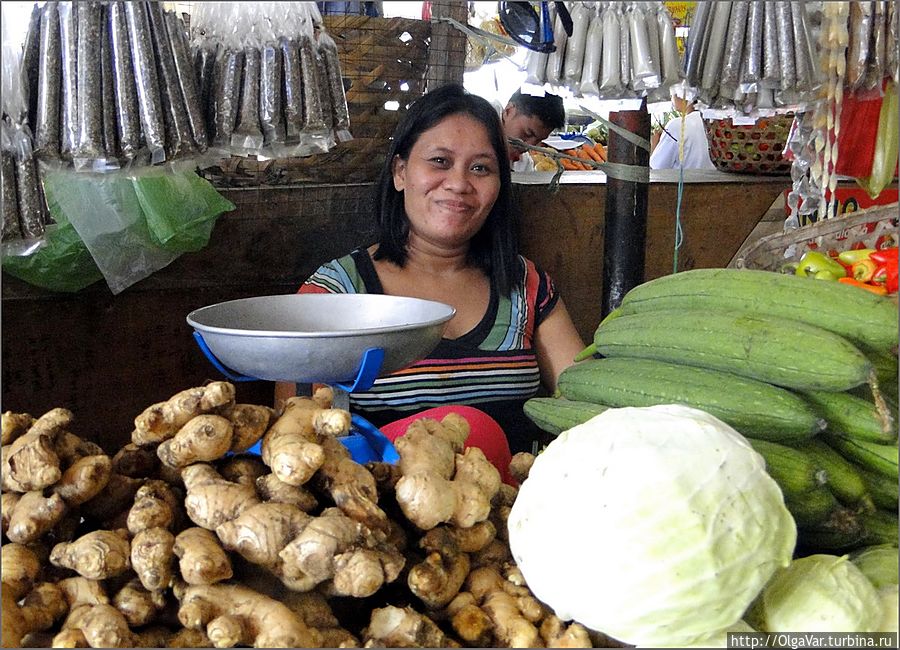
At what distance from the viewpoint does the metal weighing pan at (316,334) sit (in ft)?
3.99

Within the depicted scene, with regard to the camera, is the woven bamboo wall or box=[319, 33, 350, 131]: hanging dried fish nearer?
box=[319, 33, 350, 131]: hanging dried fish

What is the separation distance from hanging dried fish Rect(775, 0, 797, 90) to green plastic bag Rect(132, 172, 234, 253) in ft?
5.08

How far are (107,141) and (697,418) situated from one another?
3.41 feet

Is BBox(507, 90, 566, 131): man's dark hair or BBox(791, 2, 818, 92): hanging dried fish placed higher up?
BBox(791, 2, 818, 92): hanging dried fish

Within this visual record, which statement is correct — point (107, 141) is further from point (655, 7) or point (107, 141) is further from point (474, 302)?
point (474, 302)

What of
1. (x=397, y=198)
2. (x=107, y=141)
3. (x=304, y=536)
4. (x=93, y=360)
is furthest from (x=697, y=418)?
(x=93, y=360)

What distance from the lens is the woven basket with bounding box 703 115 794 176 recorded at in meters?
3.40

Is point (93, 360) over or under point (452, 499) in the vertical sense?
under

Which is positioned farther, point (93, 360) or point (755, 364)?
point (93, 360)

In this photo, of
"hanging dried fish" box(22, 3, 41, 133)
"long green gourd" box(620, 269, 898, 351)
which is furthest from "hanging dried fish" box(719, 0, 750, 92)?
"hanging dried fish" box(22, 3, 41, 133)

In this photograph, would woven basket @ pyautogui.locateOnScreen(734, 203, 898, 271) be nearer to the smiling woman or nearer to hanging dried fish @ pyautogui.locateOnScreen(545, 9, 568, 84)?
hanging dried fish @ pyautogui.locateOnScreen(545, 9, 568, 84)

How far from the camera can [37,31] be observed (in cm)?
138

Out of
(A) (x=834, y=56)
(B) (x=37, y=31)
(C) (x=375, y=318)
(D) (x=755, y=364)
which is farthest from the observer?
(A) (x=834, y=56)

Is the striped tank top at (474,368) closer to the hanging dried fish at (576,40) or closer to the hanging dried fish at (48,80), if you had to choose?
the hanging dried fish at (576,40)
